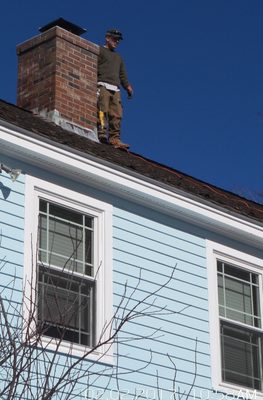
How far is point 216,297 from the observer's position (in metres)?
12.3

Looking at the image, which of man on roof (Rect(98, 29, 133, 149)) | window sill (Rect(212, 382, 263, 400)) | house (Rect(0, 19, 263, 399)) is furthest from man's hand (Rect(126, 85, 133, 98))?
window sill (Rect(212, 382, 263, 400))

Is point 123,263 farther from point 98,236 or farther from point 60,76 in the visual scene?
point 60,76

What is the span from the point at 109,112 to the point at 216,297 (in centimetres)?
358

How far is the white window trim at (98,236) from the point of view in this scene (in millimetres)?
10516

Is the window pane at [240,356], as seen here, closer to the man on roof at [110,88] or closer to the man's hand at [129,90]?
→ the man on roof at [110,88]

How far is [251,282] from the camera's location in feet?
42.1

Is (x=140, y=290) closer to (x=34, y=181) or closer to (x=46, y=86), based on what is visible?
(x=34, y=181)

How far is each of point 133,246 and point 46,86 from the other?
3075 mm

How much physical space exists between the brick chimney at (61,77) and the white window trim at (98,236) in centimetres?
224

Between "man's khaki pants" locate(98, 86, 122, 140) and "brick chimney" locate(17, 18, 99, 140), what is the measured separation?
0.37 metres

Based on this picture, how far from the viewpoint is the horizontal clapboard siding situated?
36.6ft

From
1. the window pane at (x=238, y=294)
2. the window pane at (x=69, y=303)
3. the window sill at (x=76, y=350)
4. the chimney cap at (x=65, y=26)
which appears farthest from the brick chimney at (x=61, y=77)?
the window sill at (x=76, y=350)

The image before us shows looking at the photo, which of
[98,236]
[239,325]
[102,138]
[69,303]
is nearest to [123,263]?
[98,236]

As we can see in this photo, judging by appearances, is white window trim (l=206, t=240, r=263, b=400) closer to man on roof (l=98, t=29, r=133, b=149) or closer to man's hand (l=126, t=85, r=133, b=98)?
man on roof (l=98, t=29, r=133, b=149)
